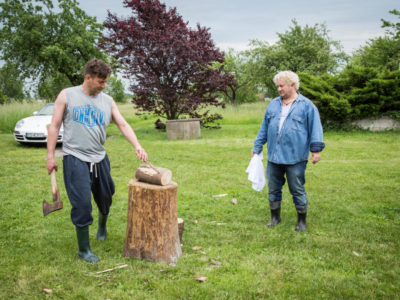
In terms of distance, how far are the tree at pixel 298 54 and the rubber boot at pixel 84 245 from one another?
3357 centimetres

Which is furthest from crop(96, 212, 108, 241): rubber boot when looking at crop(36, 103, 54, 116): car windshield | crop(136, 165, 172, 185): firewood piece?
crop(36, 103, 54, 116): car windshield

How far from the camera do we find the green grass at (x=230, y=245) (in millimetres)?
3070

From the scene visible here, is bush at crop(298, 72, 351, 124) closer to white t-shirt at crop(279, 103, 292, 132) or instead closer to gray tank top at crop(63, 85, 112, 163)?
white t-shirt at crop(279, 103, 292, 132)

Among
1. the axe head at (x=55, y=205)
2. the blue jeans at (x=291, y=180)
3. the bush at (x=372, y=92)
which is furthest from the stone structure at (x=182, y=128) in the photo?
the axe head at (x=55, y=205)

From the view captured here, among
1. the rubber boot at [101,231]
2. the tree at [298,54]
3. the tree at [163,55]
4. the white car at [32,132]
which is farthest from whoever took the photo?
the tree at [298,54]

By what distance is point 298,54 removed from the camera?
3666 centimetres

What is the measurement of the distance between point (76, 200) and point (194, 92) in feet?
41.6

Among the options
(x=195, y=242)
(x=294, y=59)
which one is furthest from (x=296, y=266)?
(x=294, y=59)

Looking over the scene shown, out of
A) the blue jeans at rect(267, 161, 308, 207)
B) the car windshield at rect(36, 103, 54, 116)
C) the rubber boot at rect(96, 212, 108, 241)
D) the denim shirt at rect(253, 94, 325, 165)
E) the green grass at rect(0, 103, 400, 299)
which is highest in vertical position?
the car windshield at rect(36, 103, 54, 116)

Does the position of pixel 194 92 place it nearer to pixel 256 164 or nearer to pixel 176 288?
pixel 256 164

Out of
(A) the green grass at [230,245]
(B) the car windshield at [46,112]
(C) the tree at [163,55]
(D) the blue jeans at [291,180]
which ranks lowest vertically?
(A) the green grass at [230,245]

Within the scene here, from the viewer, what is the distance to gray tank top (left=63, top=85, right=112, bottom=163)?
11.0 feet

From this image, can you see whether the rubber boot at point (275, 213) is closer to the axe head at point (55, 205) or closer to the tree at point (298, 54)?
the axe head at point (55, 205)

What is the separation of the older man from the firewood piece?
156 cm
